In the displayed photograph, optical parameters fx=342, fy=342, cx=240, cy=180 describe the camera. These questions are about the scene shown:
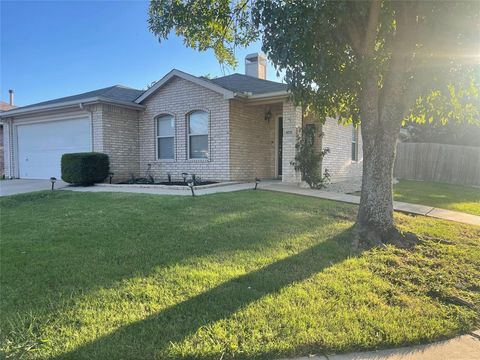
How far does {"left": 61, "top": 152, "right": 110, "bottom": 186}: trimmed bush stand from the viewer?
11.4m

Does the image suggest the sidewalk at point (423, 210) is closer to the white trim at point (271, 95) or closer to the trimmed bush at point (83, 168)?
the white trim at point (271, 95)

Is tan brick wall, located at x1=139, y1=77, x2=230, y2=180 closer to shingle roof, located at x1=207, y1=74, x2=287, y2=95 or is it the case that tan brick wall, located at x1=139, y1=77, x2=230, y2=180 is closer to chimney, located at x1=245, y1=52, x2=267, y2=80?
shingle roof, located at x1=207, y1=74, x2=287, y2=95

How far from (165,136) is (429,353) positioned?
11963mm

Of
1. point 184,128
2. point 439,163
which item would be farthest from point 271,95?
point 439,163

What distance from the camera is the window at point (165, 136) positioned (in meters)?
13.1

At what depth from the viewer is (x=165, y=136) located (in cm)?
1334

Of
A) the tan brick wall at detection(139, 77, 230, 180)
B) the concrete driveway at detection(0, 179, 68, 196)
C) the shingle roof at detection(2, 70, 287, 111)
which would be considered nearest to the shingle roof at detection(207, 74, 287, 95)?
the shingle roof at detection(2, 70, 287, 111)

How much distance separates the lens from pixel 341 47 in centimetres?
588

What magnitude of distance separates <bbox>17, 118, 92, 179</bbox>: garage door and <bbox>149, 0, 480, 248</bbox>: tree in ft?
28.3

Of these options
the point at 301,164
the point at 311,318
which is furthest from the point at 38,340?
the point at 301,164

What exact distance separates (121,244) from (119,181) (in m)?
8.64

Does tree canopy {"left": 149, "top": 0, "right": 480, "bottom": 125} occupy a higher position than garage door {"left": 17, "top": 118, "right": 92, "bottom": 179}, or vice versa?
tree canopy {"left": 149, "top": 0, "right": 480, "bottom": 125}

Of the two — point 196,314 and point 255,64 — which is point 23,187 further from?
point 255,64

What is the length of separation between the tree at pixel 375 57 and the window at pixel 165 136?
6.85 metres
